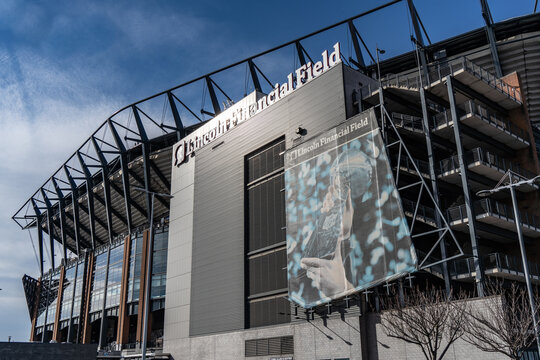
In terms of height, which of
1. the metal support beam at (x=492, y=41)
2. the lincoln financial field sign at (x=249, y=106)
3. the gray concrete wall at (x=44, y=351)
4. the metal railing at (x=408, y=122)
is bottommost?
the gray concrete wall at (x=44, y=351)

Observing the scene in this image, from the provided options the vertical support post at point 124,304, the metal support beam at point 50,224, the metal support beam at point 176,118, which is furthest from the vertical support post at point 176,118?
the metal support beam at point 50,224

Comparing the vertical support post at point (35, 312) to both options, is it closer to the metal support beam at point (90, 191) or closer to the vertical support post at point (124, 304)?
the metal support beam at point (90, 191)

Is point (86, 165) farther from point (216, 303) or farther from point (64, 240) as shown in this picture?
point (216, 303)

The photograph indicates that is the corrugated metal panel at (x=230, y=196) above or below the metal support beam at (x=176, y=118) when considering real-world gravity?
below

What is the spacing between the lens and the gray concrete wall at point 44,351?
46.0 m

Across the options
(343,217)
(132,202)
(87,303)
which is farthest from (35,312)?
(343,217)

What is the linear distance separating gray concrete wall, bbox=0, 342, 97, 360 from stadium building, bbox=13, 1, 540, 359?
26.4ft

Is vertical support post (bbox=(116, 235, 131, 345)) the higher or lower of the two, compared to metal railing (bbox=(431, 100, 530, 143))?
lower

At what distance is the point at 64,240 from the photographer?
329ft

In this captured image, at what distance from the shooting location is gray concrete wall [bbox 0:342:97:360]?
46.0 metres

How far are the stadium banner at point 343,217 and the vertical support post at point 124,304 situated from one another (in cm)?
3872

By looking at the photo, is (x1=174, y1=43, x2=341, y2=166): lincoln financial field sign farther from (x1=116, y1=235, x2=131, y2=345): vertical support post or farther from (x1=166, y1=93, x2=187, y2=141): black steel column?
(x1=116, y1=235, x2=131, y2=345): vertical support post

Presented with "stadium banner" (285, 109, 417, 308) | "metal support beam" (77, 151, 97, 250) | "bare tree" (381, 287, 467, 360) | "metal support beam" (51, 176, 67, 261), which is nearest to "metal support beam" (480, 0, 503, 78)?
"stadium banner" (285, 109, 417, 308)

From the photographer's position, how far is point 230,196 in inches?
1967
